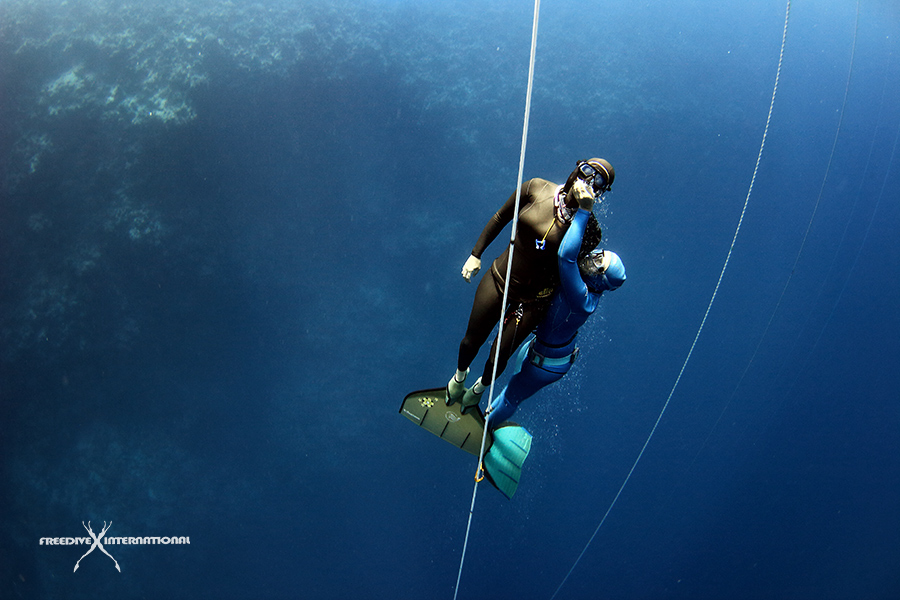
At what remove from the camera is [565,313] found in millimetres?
3006

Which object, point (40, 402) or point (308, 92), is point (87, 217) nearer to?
point (40, 402)

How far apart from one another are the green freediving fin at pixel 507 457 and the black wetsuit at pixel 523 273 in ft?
1.40

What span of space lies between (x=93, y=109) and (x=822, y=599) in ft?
24.0

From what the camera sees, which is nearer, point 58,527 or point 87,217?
point 58,527

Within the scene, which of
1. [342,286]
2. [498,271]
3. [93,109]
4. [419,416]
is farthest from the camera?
[93,109]

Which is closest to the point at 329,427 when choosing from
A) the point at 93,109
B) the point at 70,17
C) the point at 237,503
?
the point at 237,503

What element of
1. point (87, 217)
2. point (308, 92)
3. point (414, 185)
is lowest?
point (414, 185)

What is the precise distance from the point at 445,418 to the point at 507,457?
45cm

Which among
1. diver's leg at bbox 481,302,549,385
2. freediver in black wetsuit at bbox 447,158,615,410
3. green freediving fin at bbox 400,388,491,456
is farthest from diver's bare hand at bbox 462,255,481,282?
green freediving fin at bbox 400,388,491,456

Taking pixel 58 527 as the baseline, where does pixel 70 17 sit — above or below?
above

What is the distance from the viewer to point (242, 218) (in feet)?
17.4

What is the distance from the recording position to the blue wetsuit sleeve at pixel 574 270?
264cm
